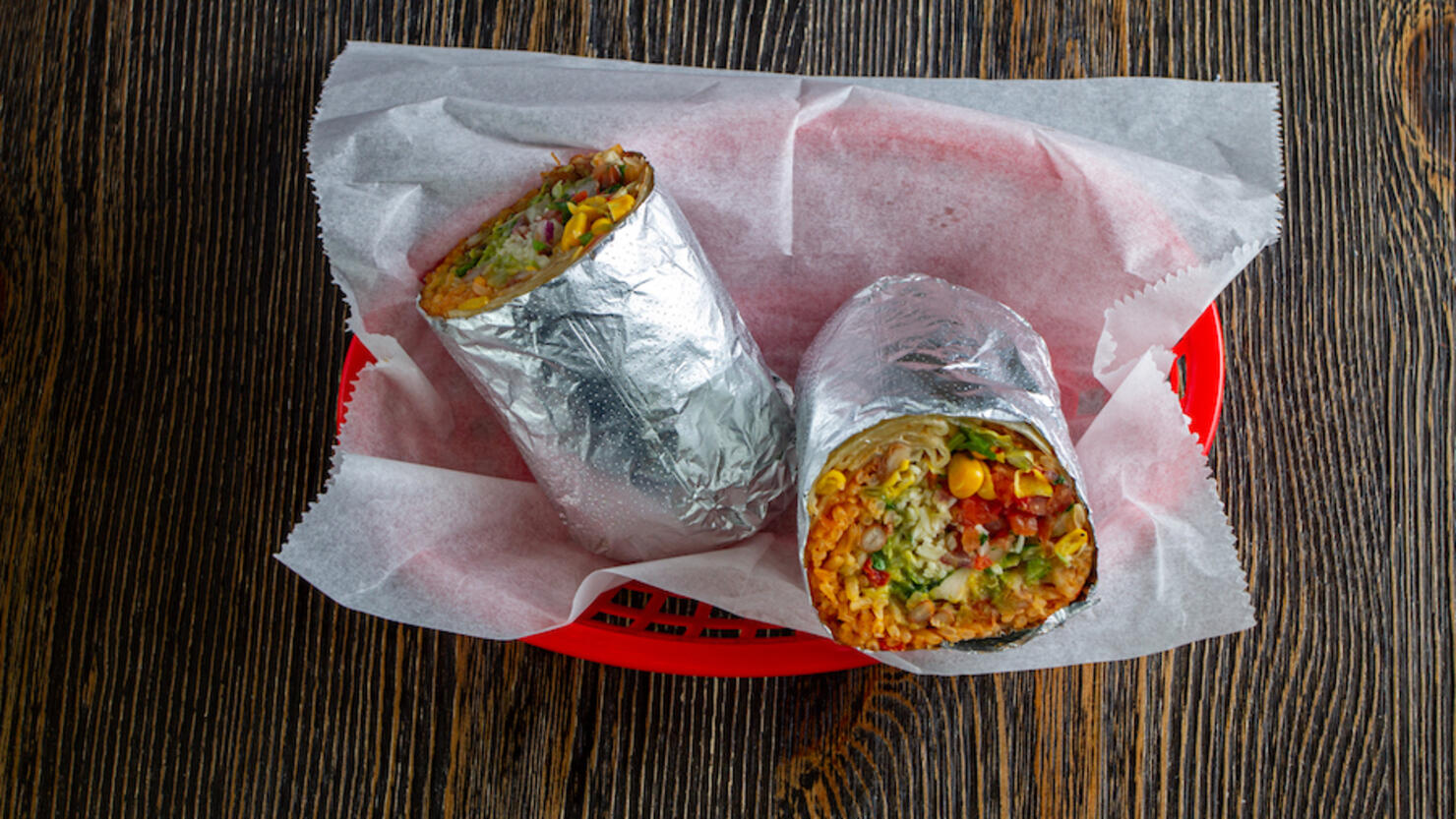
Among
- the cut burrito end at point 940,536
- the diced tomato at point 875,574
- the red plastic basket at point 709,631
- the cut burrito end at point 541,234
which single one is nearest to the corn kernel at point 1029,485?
the cut burrito end at point 940,536

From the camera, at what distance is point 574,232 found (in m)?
1.00

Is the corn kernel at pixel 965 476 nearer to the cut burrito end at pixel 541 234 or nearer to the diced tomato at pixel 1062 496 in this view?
the diced tomato at pixel 1062 496

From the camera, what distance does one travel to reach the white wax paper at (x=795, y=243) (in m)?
1.06

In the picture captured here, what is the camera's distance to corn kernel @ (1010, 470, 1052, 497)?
0.88 meters

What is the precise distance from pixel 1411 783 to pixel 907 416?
0.96m

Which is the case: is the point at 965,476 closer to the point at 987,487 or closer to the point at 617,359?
the point at 987,487

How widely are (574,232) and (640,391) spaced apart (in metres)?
0.17

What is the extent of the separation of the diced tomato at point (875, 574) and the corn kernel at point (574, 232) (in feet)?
1.35

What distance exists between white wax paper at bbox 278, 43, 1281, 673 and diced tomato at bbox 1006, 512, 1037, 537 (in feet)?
0.63

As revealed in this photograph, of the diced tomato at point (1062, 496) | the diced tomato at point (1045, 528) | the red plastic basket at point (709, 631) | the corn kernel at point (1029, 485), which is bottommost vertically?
the red plastic basket at point (709, 631)

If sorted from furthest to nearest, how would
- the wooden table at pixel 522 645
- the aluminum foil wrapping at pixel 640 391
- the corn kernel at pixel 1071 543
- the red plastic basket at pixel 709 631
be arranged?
the wooden table at pixel 522 645
the red plastic basket at pixel 709 631
the aluminum foil wrapping at pixel 640 391
the corn kernel at pixel 1071 543


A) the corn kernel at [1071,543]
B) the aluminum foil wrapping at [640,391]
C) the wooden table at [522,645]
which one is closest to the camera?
the corn kernel at [1071,543]

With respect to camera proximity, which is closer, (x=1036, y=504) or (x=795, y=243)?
(x=1036, y=504)

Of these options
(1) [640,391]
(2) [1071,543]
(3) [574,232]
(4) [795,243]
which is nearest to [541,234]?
(3) [574,232]
